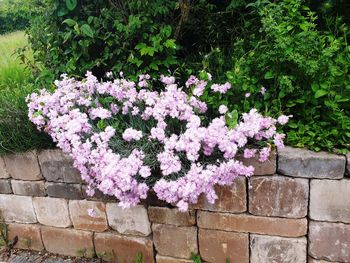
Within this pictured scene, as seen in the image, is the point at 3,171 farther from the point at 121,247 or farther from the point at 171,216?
the point at 171,216

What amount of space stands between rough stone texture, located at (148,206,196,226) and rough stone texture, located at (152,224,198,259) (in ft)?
0.14

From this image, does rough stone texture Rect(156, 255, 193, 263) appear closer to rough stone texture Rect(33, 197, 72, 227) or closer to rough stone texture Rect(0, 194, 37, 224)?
rough stone texture Rect(33, 197, 72, 227)

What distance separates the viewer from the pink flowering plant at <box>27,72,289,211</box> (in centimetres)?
209

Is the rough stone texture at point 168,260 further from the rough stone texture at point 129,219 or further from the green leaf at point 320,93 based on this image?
the green leaf at point 320,93

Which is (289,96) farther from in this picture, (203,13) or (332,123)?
(203,13)

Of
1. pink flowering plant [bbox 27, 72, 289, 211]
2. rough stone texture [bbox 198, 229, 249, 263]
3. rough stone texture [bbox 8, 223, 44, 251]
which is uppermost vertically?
pink flowering plant [bbox 27, 72, 289, 211]

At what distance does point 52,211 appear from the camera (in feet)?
9.79

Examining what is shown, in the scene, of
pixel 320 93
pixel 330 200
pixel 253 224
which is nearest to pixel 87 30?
pixel 320 93

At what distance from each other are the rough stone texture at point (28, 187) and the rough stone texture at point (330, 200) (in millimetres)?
1963

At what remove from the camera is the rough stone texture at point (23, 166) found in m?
2.86

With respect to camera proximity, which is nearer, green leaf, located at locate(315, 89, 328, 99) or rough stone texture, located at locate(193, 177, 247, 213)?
green leaf, located at locate(315, 89, 328, 99)

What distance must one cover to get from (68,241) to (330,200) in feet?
6.58

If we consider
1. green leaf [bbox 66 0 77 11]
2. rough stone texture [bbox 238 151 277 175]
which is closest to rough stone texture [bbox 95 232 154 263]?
rough stone texture [bbox 238 151 277 175]

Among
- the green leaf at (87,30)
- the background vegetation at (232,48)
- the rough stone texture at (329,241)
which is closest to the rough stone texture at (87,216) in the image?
the background vegetation at (232,48)
